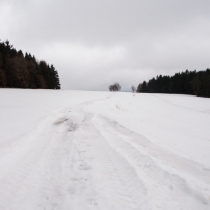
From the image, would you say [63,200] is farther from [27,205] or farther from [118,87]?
[118,87]

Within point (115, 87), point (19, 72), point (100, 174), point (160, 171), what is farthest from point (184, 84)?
point (100, 174)

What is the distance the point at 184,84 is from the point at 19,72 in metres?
79.2

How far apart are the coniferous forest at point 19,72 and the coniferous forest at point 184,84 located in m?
62.7

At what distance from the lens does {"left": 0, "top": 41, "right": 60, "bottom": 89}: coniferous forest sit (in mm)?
42312

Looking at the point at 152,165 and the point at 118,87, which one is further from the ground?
the point at 118,87

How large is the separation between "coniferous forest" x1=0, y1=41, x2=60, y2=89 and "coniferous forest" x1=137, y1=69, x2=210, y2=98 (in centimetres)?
6272

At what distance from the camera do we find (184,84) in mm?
78938

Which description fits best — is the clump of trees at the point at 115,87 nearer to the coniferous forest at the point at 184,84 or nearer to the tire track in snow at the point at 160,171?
the coniferous forest at the point at 184,84

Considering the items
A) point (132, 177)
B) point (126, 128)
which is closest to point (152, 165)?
point (132, 177)

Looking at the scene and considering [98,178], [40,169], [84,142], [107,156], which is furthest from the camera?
[84,142]

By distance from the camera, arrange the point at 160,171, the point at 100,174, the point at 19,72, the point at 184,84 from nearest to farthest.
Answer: the point at 100,174 → the point at 160,171 → the point at 19,72 → the point at 184,84

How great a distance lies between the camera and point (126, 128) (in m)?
9.46

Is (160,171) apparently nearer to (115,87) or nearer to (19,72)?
(19,72)

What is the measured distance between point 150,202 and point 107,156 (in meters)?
2.39
